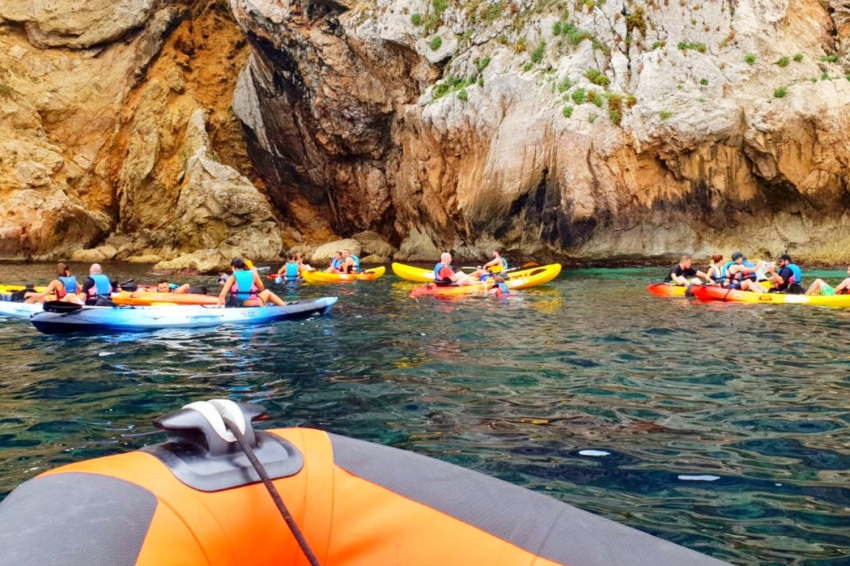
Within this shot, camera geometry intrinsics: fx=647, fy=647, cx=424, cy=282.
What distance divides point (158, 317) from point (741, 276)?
11657 mm

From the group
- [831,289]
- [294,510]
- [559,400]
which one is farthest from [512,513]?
[831,289]

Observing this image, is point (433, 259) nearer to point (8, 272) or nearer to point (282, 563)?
point (8, 272)

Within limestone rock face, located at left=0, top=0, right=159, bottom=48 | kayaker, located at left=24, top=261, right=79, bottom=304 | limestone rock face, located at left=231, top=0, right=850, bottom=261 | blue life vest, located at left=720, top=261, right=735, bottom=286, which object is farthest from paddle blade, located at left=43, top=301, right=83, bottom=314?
limestone rock face, located at left=0, top=0, right=159, bottom=48

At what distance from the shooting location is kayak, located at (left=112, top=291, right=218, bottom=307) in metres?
12.5

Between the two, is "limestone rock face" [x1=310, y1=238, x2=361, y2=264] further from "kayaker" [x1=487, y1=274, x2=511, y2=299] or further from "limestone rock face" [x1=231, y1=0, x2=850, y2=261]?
"kayaker" [x1=487, y1=274, x2=511, y2=299]

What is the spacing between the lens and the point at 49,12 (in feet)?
108

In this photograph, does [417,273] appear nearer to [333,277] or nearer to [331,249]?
[333,277]

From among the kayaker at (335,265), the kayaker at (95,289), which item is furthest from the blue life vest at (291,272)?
the kayaker at (95,289)

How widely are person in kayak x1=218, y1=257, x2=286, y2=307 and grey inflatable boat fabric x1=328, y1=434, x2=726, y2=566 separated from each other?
30.2 ft

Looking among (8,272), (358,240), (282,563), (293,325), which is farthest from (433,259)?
(282,563)

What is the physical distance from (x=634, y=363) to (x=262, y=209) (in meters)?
24.7

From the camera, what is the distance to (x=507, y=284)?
645 inches

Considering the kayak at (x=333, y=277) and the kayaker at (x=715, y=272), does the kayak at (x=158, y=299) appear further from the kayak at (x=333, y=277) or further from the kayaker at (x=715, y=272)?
the kayaker at (x=715, y=272)

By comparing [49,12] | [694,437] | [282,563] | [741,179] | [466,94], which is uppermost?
[49,12]
